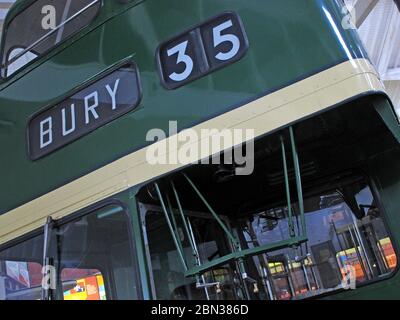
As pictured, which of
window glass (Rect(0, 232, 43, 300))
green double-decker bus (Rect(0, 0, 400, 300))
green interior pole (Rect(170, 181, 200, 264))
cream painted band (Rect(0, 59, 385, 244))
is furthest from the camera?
window glass (Rect(0, 232, 43, 300))

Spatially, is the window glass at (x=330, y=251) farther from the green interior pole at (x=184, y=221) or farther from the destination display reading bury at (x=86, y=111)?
the destination display reading bury at (x=86, y=111)

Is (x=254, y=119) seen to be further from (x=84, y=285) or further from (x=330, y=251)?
(x=84, y=285)

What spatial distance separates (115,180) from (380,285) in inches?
61.1

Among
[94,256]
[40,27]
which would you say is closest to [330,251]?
[94,256]

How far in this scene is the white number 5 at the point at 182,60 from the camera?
2654mm

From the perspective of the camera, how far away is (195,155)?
8.09 ft

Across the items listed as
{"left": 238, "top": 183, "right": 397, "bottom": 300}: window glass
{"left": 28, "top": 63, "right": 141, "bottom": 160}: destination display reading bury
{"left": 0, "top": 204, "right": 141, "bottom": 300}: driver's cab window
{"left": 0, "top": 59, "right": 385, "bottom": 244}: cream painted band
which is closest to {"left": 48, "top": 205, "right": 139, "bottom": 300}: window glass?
{"left": 0, "top": 204, "right": 141, "bottom": 300}: driver's cab window

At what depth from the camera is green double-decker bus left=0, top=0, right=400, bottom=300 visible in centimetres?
238

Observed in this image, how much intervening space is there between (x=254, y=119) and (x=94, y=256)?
45.5 inches

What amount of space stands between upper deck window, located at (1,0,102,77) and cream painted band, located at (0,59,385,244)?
3.36 ft

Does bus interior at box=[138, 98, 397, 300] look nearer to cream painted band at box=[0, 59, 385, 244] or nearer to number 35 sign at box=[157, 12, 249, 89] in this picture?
cream painted band at box=[0, 59, 385, 244]

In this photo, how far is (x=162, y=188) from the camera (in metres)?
2.61
